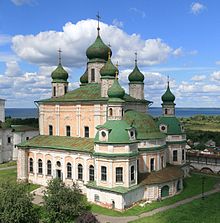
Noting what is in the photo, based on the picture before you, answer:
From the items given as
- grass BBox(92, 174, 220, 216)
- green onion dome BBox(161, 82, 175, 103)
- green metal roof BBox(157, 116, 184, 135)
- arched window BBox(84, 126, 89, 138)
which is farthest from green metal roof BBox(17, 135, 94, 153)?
green onion dome BBox(161, 82, 175, 103)

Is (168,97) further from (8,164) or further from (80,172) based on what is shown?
(8,164)

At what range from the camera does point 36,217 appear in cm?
2197

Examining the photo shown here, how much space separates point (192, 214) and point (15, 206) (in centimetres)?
1301

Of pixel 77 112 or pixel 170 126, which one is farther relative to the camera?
pixel 170 126

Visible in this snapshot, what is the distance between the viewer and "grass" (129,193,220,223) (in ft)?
75.5

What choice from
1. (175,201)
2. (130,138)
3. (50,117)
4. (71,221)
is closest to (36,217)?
(71,221)

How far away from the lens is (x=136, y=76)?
36.7m

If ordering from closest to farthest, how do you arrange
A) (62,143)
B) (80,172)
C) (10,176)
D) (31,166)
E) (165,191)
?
(165,191), (80,172), (62,143), (31,166), (10,176)

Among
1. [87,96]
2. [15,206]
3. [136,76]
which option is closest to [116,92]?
[87,96]

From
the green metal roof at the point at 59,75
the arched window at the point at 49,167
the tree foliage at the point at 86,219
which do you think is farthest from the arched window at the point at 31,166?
the tree foliage at the point at 86,219

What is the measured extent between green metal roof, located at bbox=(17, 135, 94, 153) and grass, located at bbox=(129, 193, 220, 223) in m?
8.46

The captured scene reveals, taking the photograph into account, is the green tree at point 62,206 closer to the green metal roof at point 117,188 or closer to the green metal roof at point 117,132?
the green metal roof at point 117,188

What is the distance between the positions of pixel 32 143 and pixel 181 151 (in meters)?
16.6

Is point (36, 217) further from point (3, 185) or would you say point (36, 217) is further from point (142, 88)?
point (142, 88)
